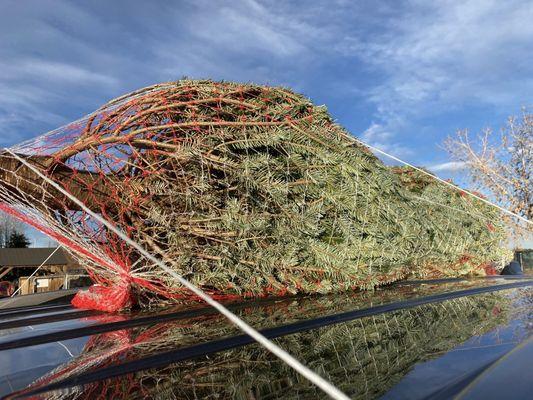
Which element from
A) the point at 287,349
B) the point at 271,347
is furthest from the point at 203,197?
the point at 271,347

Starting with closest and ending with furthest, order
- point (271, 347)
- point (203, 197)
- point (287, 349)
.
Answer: point (271, 347) → point (287, 349) → point (203, 197)

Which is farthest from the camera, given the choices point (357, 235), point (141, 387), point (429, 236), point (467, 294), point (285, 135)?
point (429, 236)

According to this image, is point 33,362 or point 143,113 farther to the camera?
point 143,113

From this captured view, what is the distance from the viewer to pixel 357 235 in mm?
5004

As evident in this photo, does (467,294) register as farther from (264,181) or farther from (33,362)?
(33,362)

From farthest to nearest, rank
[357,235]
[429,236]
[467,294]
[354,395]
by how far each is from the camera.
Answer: [429,236] → [357,235] → [467,294] → [354,395]

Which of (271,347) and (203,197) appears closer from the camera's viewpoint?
(271,347)

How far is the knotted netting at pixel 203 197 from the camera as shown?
424 cm

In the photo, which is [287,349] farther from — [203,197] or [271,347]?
[203,197]

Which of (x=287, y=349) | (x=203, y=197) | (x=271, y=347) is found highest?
(x=203, y=197)

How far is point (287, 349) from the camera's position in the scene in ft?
6.98

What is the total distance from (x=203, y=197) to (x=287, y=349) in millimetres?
2401

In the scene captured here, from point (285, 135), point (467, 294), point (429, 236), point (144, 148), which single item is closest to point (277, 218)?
point (285, 135)

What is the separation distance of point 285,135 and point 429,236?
9.83 ft
